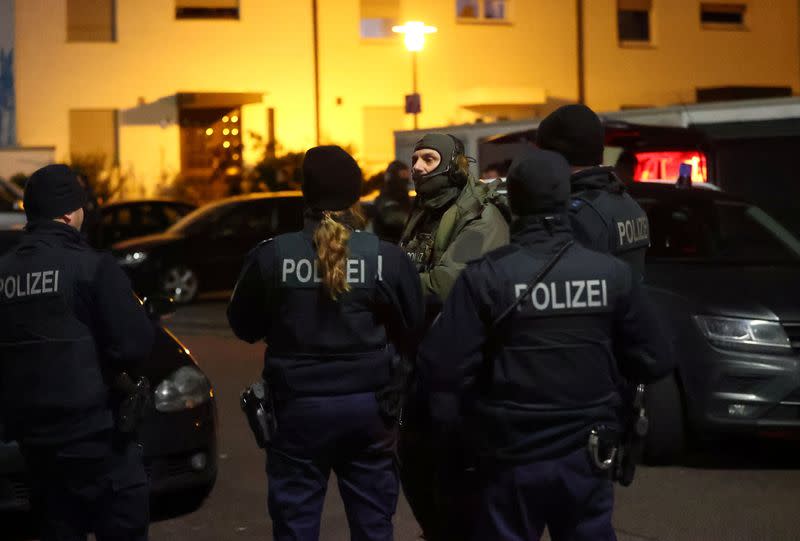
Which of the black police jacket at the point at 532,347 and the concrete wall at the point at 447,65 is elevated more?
the concrete wall at the point at 447,65

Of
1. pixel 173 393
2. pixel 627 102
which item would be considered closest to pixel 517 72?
pixel 627 102

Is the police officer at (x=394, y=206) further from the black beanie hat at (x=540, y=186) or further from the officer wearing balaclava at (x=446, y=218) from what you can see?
the black beanie hat at (x=540, y=186)

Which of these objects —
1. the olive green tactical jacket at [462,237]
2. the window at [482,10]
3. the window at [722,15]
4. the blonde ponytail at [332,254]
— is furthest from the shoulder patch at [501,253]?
the window at [722,15]

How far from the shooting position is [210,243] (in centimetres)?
2033

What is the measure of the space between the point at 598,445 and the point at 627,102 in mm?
31375

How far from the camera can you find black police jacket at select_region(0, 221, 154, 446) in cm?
471

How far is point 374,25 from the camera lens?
33.0 m

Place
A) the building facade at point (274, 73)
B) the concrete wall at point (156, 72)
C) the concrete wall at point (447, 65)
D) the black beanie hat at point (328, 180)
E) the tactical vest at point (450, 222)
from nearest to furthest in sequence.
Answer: the black beanie hat at point (328, 180) → the tactical vest at point (450, 222) → the concrete wall at point (156, 72) → the building facade at point (274, 73) → the concrete wall at point (447, 65)

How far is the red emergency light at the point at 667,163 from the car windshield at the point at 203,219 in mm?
6584

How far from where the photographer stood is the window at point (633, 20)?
3500cm

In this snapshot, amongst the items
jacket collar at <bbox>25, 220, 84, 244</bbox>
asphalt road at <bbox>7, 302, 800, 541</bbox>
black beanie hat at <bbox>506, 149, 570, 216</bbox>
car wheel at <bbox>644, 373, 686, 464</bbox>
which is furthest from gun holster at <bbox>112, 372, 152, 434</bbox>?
car wheel at <bbox>644, 373, 686, 464</bbox>

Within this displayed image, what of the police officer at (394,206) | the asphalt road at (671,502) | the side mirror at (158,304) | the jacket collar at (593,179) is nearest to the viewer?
the jacket collar at (593,179)

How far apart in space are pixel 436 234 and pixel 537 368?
5.45 feet

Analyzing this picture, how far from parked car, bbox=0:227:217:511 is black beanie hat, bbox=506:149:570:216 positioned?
2.80m
